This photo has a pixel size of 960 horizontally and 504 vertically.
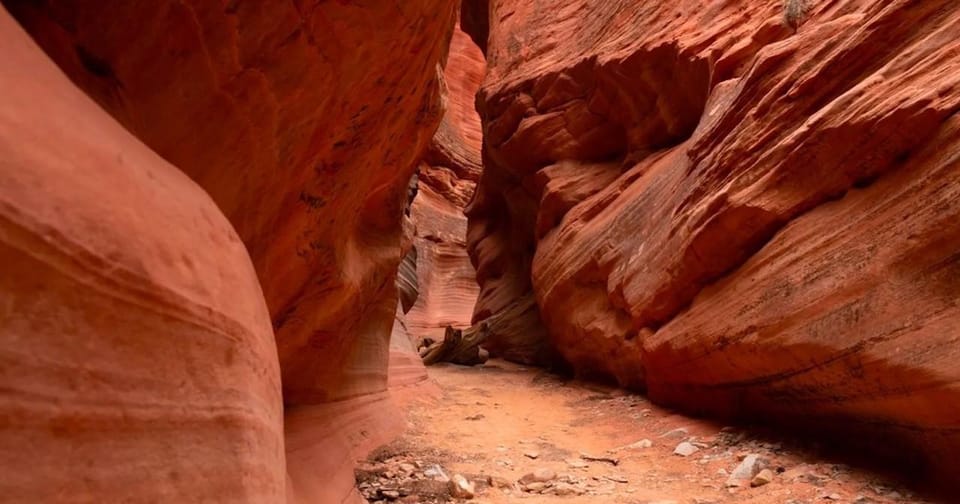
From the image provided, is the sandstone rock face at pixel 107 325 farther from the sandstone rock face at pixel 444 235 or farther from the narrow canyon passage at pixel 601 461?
the sandstone rock face at pixel 444 235

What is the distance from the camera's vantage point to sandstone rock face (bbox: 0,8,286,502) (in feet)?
3.20

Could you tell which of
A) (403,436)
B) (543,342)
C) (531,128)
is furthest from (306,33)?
(543,342)

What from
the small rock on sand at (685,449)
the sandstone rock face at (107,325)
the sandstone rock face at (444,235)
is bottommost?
the small rock on sand at (685,449)

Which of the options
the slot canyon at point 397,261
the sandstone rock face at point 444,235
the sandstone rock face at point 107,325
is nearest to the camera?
the sandstone rock face at point 107,325

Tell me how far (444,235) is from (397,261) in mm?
16413

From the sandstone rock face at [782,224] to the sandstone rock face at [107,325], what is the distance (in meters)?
3.49

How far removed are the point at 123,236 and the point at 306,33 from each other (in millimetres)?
1677

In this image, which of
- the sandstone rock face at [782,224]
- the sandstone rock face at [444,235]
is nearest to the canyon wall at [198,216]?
the sandstone rock face at [782,224]

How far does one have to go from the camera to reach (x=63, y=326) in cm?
104

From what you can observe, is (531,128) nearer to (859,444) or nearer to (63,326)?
(859,444)

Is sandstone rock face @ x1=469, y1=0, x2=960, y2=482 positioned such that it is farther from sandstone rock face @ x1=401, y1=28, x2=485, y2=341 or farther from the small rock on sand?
sandstone rock face @ x1=401, y1=28, x2=485, y2=341

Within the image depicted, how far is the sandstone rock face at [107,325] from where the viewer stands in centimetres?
98

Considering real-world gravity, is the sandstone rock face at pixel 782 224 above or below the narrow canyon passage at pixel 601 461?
above

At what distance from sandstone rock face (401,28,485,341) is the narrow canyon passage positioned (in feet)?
40.7
